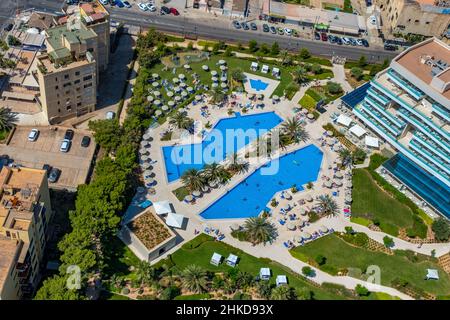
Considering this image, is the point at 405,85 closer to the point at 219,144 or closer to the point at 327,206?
the point at 327,206

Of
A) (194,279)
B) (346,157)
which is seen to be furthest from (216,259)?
(346,157)

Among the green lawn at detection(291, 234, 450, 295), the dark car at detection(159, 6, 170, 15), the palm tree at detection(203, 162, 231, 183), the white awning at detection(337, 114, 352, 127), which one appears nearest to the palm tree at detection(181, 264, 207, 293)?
the green lawn at detection(291, 234, 450, 295)

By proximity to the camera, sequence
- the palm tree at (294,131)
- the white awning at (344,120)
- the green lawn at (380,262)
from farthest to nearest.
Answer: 1. the white awning at (344,120)
2. the palm tree at (294,131)
3. the green lawn at (380,262)

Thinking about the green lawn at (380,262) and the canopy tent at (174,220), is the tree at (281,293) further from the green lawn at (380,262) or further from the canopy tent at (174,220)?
the canopy tent at (174,220)

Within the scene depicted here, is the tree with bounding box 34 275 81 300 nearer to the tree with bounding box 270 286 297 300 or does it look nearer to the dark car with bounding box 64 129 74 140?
the tree with bounding box 270 286 297 300

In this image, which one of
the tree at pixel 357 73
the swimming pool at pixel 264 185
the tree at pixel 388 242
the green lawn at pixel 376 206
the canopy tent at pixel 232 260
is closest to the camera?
the canopy tent at pixel 232 260

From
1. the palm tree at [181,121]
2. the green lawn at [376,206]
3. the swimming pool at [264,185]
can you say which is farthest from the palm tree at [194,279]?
the palm tree at [181,121]
